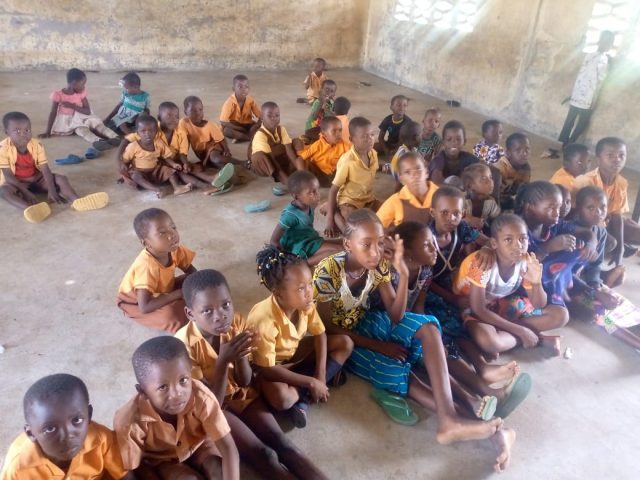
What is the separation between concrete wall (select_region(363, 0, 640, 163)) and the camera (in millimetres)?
5203

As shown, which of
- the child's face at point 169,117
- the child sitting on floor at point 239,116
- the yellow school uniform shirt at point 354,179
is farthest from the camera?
the child sitting on floor at point 239,116

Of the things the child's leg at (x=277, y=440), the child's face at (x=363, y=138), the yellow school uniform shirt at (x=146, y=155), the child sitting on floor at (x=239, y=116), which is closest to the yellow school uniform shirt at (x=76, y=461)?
→ the child's leg at (x=277, y=440)

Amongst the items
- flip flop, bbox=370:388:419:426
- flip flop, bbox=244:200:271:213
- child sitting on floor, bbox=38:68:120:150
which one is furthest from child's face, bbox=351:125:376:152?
child sitting on floor, bbox=38:68:120:150

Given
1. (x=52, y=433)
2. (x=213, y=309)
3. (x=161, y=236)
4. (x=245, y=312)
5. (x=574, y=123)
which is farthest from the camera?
(x=574, y=123)

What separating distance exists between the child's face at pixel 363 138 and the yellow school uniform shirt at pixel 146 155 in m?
1.50

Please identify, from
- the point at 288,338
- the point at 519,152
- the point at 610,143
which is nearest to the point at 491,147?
the point at 519,152

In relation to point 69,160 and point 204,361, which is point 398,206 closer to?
point 204,361

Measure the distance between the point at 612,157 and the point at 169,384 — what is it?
2.89 m

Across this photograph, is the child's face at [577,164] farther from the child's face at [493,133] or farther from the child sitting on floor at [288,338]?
the child sitting on floor at [288,338]

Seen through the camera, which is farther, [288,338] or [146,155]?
[146,155]

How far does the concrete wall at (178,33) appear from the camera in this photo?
6.93 m

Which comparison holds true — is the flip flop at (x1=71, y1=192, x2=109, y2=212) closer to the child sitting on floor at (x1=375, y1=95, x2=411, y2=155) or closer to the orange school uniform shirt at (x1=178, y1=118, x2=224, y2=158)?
the orange school uniform shirt at (x1=178, y1=118, x2=224, y2=158)

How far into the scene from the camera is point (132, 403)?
1463 millimetres

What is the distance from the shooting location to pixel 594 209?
2650 millimetres
